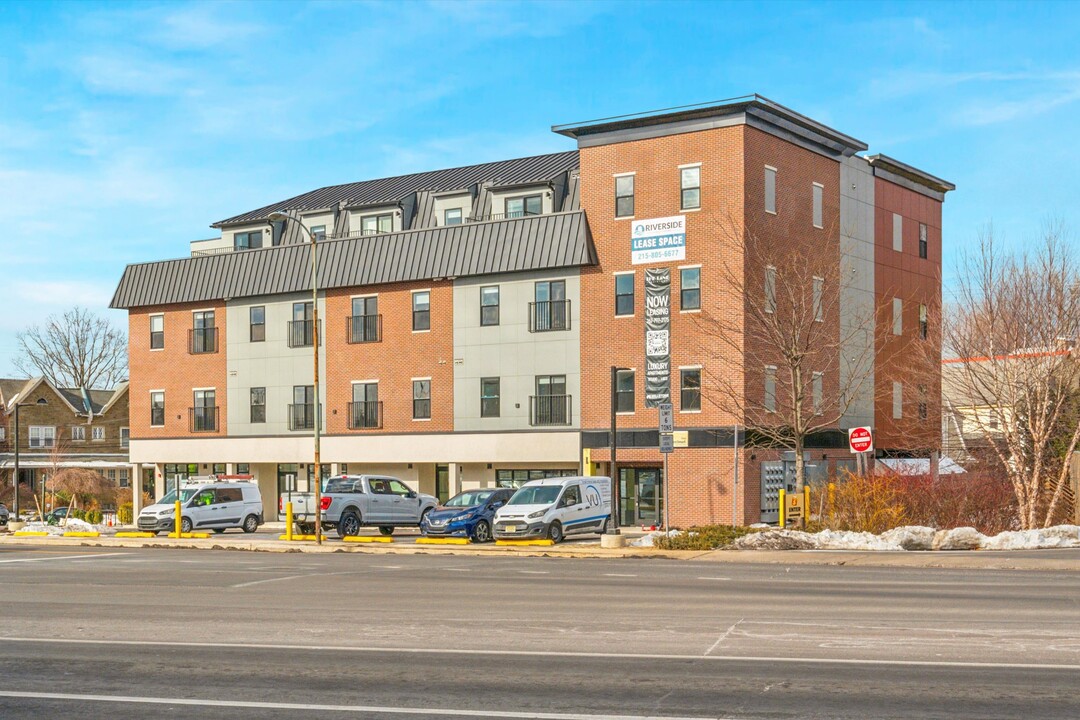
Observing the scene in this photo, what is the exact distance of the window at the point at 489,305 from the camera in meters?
49.7

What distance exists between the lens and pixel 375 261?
5269cm

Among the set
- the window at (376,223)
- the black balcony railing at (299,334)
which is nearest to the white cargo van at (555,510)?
the black balcony railing at (299,334)

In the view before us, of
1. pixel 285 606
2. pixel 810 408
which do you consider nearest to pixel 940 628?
pixel 285 606

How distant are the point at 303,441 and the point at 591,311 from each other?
15.7 m

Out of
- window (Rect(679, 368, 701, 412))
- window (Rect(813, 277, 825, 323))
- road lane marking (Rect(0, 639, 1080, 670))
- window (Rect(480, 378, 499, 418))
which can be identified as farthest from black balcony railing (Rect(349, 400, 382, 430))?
road lane marking (Rect(0, 639, 1080, 670))

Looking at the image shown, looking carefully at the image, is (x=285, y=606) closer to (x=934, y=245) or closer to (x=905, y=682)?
(x=905, y=682)

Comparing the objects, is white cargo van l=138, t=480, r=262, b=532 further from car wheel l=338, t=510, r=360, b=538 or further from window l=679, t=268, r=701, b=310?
window l=679, t=268, r=701, b=310

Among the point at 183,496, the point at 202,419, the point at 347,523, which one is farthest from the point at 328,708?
the point at 202,419

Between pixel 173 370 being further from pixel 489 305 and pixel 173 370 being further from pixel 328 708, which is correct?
pixel 328 708

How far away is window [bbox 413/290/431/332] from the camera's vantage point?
5162cm

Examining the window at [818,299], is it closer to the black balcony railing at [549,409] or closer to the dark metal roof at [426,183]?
the black balcony railing at [549,409]

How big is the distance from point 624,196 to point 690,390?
770 centimetres

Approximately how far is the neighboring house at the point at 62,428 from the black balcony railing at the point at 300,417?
37.9 meters

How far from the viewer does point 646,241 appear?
150 feet
